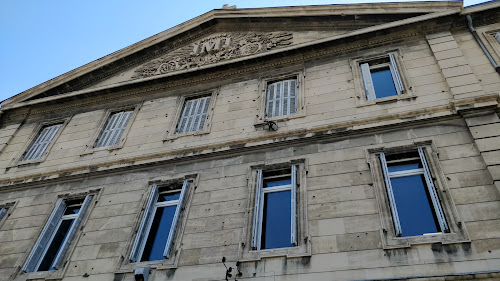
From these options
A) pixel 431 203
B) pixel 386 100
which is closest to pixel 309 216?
pixel 431 203

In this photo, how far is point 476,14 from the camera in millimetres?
10961

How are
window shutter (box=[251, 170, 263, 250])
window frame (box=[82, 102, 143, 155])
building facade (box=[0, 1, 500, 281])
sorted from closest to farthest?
1. building facade (box=[0, 1, 500, 281])
2. window shutter (box=[251, 170, 263, 250])
3. window frame (box=[82, 102, 143, 155])

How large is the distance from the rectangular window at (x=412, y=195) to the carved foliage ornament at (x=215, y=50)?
630cm

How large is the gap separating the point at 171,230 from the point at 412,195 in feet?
17.8

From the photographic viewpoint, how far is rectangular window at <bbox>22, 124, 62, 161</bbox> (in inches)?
504

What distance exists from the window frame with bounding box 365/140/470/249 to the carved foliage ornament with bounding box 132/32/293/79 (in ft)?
19.9

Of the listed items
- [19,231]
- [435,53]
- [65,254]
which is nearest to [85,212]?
[65,254]

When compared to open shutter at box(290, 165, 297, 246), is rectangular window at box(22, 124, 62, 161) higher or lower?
higher

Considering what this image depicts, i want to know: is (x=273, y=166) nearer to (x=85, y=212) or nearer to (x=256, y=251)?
(x=256, y=251)

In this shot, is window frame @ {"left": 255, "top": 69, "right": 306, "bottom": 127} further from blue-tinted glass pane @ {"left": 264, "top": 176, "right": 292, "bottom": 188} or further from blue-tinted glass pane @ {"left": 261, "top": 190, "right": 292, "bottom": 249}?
blue-tinted glass pane @ {"left": 261, "top": 190, "right": 292, "bottom": 249}

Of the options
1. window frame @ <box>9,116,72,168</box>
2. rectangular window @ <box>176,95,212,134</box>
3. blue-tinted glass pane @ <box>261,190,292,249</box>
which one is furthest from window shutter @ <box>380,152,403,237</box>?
window frame @ <box>9,116,72,168</box>

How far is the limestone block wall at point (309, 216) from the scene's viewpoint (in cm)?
661

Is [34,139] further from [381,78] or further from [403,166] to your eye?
[403,166]

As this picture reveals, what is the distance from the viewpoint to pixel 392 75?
10.5 meters
